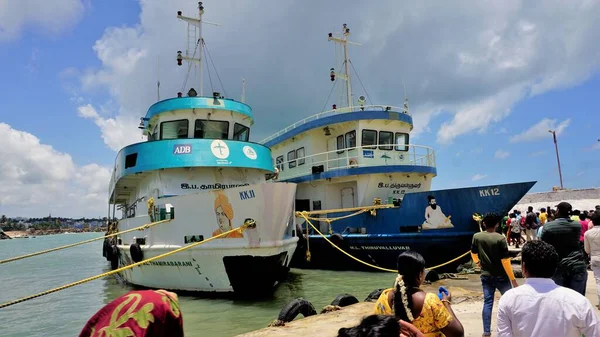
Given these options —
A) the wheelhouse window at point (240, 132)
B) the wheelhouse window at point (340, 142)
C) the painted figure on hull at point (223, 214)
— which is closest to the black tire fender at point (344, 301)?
the painted figure on hull at point (223, 214)

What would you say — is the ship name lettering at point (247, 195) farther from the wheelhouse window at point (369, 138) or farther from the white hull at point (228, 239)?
the wheelhouse window at point (369, 138)

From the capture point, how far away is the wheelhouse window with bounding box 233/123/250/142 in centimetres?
1275

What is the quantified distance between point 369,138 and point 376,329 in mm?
13947

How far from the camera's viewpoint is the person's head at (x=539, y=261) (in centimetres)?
236

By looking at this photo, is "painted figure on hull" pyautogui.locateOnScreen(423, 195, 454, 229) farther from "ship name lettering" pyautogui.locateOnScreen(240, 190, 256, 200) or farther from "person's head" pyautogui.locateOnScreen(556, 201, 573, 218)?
"person's head" pyautogui.locateOnScreen(556, 201, 573, 218)

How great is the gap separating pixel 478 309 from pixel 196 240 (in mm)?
5803

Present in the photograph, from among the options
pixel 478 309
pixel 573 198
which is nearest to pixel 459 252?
pixel 478 309

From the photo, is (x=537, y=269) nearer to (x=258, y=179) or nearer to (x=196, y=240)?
(x=196, y=240)

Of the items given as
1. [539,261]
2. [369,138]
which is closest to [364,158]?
[369,138]

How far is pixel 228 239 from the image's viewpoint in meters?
8.80

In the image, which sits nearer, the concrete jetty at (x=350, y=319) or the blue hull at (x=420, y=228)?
the concrete jetty at (x=350, y=319)

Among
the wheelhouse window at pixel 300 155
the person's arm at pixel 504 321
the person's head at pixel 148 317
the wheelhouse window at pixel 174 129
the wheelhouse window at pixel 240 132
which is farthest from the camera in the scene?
the wheelhouse window at pixel 300 155

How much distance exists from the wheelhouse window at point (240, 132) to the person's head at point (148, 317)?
1144 cm

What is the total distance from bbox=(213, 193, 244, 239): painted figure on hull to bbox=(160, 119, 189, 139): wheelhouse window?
13.2ft
